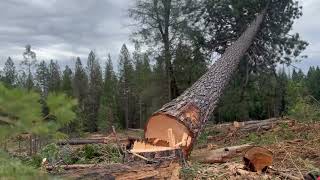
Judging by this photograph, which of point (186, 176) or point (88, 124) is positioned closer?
point (186, 176)

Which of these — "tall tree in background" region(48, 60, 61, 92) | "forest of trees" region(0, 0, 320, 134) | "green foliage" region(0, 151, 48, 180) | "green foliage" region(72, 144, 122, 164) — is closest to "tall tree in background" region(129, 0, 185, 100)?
"forest of trees" region(0, 0, 320, 134)

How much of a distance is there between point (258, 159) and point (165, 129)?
196 centimetres

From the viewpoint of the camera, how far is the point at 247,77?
81.0ft

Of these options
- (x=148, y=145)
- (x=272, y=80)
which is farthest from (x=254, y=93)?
(x=148, y=145)

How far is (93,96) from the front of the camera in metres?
58.8

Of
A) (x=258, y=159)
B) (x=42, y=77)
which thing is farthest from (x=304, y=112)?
(x=42, y=77)

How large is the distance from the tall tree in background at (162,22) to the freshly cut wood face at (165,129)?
63.4 feet

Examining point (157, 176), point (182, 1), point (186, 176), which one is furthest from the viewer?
point (182, 1)

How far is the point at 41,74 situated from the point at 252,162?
59.0m

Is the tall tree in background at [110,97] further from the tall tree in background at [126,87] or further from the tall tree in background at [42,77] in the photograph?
the tall tree in background at [42,77]

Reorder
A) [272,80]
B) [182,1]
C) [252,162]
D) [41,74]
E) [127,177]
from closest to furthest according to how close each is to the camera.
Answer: [127,177] < [252,162] < [272,80] < [182,1] < [41,74]

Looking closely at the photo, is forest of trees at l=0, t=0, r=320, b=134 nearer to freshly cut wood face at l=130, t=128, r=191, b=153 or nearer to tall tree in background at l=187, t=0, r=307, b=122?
tall tree in background at l=187, t=0, r=307, b=122

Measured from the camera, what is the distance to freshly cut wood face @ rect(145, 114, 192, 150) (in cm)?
827

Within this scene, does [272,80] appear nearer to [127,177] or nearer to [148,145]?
[148,145]
